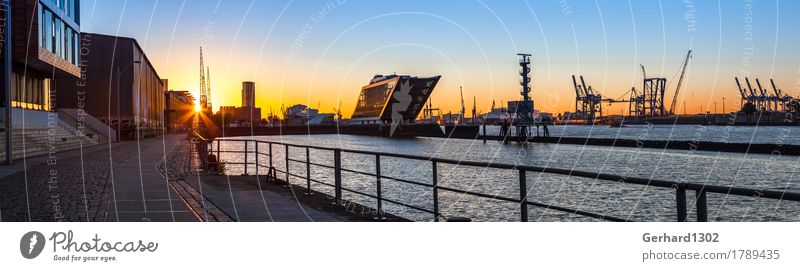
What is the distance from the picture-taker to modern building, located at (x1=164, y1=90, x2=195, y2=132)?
5113 inches

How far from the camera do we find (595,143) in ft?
279

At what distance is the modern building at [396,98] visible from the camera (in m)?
154

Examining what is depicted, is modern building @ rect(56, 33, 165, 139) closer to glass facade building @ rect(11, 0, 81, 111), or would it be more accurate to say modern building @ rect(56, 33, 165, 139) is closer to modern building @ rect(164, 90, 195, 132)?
glass facade building @ rect(11, 0, 81, 111)

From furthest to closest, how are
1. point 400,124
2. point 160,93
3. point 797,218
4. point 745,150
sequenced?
1. point 400,124
2. point 160,93
3. point 745,150
4. point 797,218

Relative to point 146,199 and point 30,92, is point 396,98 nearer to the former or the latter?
point 30,92

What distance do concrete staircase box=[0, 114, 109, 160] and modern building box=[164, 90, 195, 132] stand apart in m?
80.9

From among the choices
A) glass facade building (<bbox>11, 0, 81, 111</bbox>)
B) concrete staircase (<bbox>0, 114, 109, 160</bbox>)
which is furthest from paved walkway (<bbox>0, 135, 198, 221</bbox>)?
glass facade building (<bbox>11, 0, 81, 111</bbox>)

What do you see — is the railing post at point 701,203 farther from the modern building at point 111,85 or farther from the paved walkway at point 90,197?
the modern building at point 111,85

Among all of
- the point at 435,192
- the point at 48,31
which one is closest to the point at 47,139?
the point at 48,31

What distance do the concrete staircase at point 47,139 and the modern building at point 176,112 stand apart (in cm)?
8090

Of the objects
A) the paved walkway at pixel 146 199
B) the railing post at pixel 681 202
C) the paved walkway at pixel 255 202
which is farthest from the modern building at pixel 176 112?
the railing post at pixel 681 202
